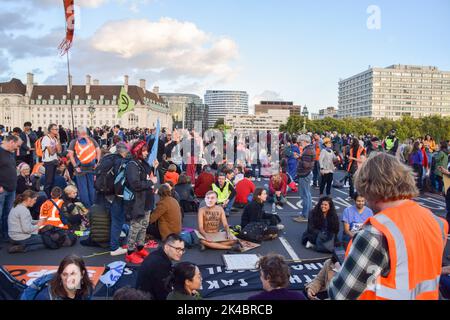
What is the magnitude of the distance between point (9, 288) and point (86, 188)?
5.53 m

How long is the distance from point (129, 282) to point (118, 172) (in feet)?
6.40

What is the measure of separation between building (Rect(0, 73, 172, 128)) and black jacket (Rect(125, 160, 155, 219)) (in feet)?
391

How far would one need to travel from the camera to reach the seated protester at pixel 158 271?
173 inches

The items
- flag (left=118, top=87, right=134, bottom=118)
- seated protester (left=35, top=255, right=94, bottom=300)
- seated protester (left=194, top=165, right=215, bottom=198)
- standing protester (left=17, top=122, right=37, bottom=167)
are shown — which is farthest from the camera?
flag (left=118, top=87, right=134, bottom=118)

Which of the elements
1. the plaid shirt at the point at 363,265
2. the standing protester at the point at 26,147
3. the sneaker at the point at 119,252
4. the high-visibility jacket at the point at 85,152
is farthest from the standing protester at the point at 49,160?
the plaid shirt at the point at 363,265

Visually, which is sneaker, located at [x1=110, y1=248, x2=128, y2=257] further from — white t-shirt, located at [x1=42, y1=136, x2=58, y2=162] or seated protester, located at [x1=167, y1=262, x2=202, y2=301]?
white t-shirt, located at [x1=42, y1=136, x2=58, y2=162]

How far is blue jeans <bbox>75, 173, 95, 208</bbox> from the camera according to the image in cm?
962

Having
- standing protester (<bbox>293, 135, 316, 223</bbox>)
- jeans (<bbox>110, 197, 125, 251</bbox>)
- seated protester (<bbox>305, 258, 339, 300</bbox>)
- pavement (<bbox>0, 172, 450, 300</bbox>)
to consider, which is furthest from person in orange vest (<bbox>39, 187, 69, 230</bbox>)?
standing protester (<bbox>293, 135, 316, 223</bbox>)

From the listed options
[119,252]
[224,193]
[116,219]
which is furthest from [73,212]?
[224,193]

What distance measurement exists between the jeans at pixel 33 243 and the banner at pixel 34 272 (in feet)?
2.76

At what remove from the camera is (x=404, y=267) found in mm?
1951

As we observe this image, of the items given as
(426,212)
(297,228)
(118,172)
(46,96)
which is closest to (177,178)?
(297,228)

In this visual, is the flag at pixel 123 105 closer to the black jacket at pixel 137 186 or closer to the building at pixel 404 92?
the black jacket at pixel 137 186

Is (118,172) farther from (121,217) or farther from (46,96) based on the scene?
(46,96)
